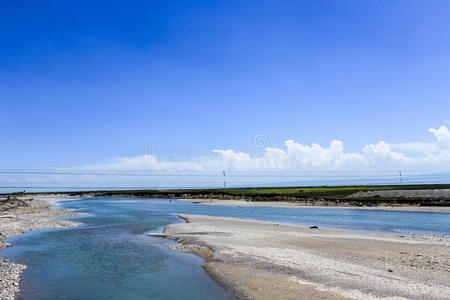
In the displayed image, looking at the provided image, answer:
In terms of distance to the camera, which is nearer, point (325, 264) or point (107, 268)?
point (325, 264)

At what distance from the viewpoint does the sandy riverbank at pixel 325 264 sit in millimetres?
15703

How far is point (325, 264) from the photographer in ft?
68.3

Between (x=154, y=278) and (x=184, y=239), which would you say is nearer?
(x=154, y=278)

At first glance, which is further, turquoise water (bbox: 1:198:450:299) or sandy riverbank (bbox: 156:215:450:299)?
turquoise water (bbox: 1:198:450:299)

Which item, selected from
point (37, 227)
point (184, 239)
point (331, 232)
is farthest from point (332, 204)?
point (37, 227)

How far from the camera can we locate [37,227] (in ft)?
138

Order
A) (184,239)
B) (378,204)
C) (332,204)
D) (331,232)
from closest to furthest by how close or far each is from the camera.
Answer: (184,239) → (331,232) → (378,204) → (332,204)

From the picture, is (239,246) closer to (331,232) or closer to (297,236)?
(297,236)

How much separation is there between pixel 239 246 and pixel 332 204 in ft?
193

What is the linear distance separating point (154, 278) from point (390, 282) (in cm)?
1308

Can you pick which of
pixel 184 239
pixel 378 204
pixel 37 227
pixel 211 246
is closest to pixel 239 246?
pixel 211 246

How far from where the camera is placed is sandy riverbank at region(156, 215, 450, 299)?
15.7 m

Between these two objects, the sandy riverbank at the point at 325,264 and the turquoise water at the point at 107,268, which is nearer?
the sandy riverbank at the point at 325,264

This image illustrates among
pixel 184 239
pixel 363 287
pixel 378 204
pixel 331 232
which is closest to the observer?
pixel 363 287
